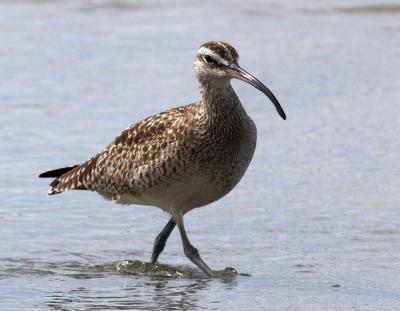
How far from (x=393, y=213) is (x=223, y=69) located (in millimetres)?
2487

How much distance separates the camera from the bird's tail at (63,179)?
11734mm

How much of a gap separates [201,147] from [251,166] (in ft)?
10.9

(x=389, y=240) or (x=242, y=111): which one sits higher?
(x=242, y=111)

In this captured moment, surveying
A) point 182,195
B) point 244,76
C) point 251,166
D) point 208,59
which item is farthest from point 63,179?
point 251,166

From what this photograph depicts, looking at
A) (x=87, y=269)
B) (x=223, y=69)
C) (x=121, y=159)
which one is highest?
(x=223, y=69)

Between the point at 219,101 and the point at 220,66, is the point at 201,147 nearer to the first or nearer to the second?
the point at 219,101

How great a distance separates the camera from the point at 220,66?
34.5 ft

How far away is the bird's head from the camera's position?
410 inches

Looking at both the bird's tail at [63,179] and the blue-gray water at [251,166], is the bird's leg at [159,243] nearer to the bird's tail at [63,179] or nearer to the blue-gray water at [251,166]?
the blue-gray water at [251,166]

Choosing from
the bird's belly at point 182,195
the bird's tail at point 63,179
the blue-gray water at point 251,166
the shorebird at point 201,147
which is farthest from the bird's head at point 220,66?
the bird's tail at point 63,179

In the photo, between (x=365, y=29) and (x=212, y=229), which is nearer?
(x=212, y=229)

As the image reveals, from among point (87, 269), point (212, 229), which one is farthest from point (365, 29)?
point (87, 269)

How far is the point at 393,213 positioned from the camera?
12211 mm

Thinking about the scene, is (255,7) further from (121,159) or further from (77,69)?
(121,159)
